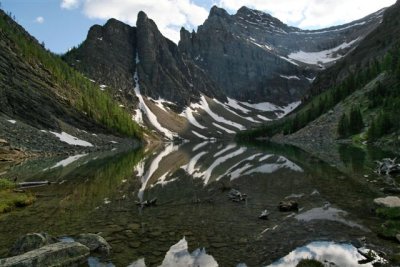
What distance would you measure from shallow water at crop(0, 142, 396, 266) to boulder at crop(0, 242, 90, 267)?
126cm

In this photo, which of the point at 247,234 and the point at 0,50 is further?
the point at 0,50

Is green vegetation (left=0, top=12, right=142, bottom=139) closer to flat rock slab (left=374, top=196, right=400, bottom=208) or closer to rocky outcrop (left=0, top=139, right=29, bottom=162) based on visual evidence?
rocky outcrop (left=0, top=139, right=29, bottom=162)

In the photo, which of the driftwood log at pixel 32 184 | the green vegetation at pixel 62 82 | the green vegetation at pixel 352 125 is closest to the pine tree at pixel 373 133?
the green vegetation at pixel 352 125

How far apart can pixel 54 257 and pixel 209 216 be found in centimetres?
1236

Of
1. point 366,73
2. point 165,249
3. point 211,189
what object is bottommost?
A: point 165,249

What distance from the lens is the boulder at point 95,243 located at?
711 inches

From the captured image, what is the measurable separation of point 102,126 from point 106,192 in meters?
140

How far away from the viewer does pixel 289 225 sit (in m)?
22.0

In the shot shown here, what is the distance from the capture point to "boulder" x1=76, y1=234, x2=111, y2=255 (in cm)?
1805

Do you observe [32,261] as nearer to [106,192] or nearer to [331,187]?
[106,192]

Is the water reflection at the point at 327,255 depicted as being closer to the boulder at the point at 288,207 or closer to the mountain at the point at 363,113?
the boulder at the point at 288,207

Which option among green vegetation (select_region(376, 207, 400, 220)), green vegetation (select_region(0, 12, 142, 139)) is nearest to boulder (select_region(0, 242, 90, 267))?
green vegetation (select_region(376, 207, 400, 220))

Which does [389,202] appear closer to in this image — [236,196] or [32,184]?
[236,196]

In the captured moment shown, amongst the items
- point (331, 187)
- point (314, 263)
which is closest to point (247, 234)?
point (314, 263)
